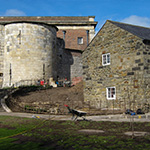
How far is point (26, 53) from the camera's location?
1102 inches

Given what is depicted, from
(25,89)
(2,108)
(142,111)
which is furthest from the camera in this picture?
(25,89)

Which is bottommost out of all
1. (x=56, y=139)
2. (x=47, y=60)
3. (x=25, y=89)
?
(x=56, y=139)

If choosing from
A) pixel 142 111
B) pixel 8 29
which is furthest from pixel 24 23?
pixel 142 111

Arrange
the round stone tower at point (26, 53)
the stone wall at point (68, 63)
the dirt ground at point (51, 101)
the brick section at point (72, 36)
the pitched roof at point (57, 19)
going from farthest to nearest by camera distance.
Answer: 1. the brick section at point (72, 36)
2. the pitched roof at point (57, 19)
3. the stone wall at point (68, 63)
4. the round stone tower at point (26, 53)
5. the dirt ground at point (51, 101)

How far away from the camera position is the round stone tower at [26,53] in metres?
27.7

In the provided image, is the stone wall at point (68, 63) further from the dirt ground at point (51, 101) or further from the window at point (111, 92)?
the window at point (111, 92)

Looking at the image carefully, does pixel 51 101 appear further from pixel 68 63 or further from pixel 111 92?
pixel 68 63

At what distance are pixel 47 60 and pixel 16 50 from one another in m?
4.44

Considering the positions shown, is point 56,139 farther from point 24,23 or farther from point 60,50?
point 60,50

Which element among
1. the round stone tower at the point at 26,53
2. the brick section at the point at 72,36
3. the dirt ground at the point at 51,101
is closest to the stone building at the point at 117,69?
the dirt ground at the point at 51,101

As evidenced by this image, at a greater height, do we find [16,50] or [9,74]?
[16,50]

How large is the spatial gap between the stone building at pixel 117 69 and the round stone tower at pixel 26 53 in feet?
37.4

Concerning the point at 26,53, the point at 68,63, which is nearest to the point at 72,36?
the point at 68,63

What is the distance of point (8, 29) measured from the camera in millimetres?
29109
